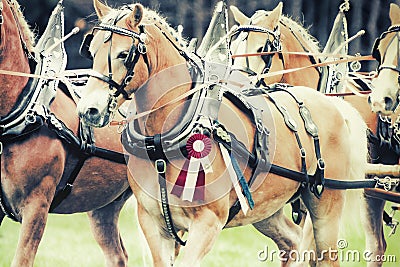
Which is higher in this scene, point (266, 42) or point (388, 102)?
point (266, 42)

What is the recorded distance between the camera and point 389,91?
3918 millimetres

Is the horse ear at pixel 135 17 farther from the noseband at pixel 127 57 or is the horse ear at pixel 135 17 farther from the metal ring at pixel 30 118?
the metal ring at pixel 30 118

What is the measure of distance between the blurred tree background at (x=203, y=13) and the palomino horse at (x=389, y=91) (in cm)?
234

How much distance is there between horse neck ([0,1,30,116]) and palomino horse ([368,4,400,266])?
5.26ft

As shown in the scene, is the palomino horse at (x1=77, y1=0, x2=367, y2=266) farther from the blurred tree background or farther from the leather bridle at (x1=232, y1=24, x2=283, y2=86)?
the blurred tree background

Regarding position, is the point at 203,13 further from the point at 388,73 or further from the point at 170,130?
the point at 170,130

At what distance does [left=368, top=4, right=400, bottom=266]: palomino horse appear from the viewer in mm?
3912

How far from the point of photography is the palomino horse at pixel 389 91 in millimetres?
3912

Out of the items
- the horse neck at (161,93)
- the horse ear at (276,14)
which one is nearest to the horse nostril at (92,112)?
the horse neck at (161,93)

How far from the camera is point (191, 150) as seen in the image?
10.8ft

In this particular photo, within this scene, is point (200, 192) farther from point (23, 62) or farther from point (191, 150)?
point (23, 62)

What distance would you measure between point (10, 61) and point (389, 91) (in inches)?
67.6

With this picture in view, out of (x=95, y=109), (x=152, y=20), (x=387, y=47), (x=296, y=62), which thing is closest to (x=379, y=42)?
(x=387, y=47)

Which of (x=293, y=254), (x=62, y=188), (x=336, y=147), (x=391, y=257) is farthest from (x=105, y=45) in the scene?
(x=391, y=257)
